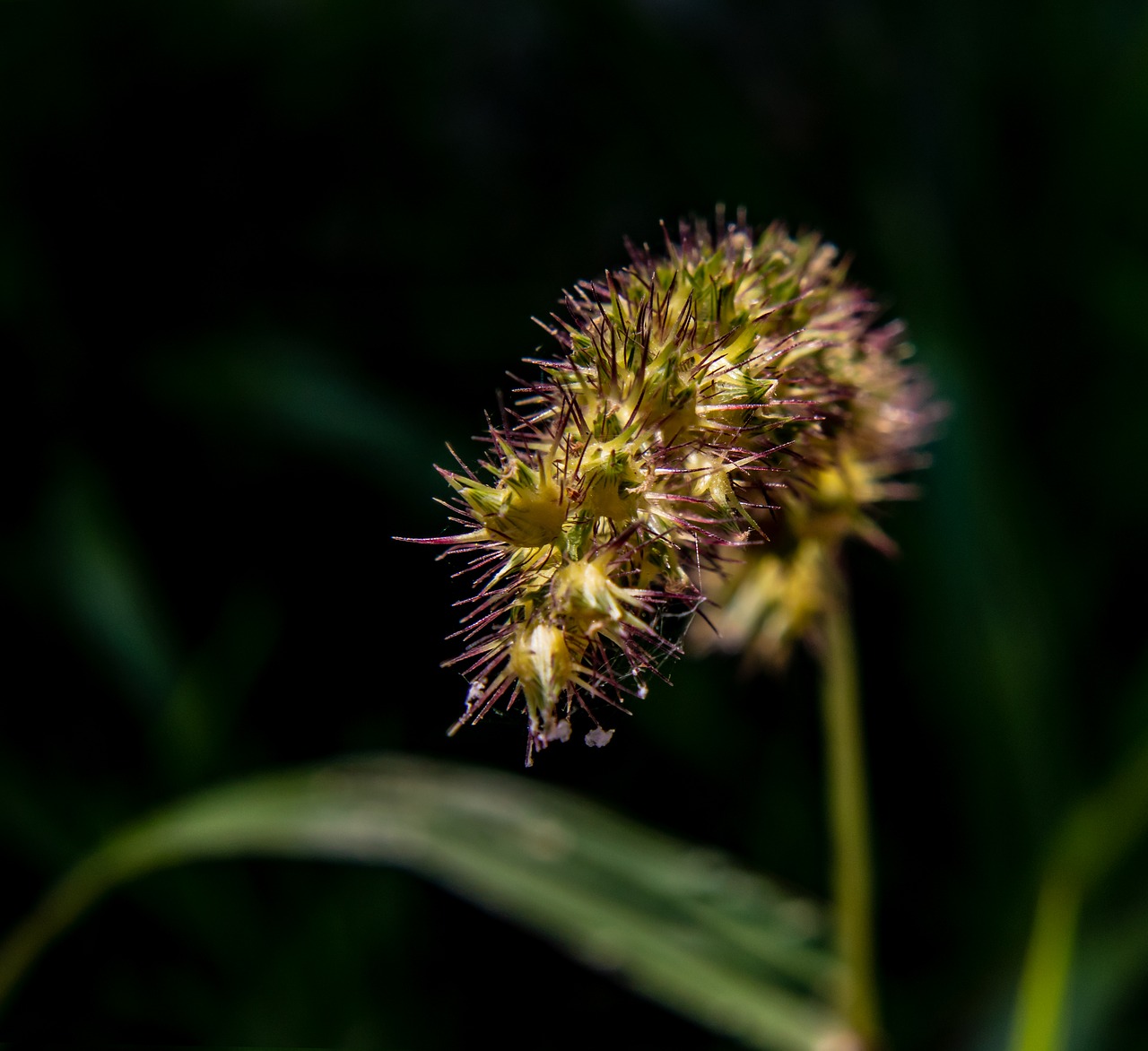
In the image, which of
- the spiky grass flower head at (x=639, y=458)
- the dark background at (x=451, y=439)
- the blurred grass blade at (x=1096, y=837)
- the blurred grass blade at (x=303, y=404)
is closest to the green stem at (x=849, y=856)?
the blurred grass blade at (x=1096, y=837)

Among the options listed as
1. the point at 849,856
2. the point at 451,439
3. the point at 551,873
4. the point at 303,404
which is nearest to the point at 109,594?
the point at 303,404

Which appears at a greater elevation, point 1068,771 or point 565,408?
point 1068,771

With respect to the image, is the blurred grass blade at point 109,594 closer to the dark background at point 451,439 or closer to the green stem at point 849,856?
the dark background at point 451,439

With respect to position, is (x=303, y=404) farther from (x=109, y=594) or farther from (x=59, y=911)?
(x=59, y=911)

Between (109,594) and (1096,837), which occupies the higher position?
(1096,837)

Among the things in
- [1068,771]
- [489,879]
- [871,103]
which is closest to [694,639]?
[489,879]

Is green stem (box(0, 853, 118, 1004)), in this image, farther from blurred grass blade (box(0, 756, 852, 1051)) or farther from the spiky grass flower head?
the spiky grass flower head

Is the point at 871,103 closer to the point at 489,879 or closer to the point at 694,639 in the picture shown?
the point at 694,639
